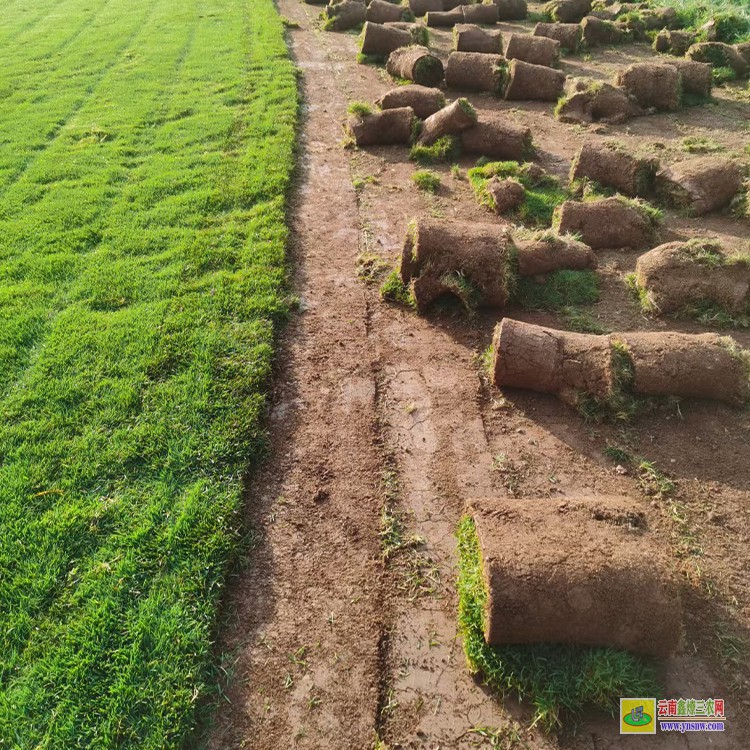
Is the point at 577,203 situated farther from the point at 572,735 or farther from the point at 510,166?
the point at 572,735

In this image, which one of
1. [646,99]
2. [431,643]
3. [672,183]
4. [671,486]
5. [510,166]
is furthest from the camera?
[646,99]

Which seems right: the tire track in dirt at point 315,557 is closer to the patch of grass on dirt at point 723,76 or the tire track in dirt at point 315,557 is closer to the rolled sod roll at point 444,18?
the patch of grass on dirt at point 723,76

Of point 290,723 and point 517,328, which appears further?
point 517,328

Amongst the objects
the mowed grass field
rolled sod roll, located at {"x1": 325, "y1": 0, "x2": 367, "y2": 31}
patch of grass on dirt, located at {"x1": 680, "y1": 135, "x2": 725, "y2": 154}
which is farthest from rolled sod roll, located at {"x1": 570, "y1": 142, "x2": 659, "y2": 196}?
rolled sod roll, located at {"x1": 325, "y1": 0, "x2": 367, "y2": 31}

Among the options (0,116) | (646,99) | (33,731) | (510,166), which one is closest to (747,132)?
(646,99)

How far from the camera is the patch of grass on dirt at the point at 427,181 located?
9.87 m

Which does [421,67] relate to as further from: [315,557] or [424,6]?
[315,557]

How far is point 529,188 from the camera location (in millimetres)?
9609

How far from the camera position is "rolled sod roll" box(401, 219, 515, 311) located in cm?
678

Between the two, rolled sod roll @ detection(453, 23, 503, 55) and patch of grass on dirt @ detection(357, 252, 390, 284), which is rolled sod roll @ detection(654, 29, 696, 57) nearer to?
rolled sod roll @ detection(453, 23, 503, 55)

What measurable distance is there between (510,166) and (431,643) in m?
8.34

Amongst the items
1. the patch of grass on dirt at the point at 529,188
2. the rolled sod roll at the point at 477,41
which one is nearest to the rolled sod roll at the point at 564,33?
the rolled sod roll at the point at 477,41

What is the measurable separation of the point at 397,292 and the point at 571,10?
56.4 feet

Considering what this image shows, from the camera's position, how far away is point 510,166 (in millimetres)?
9938
